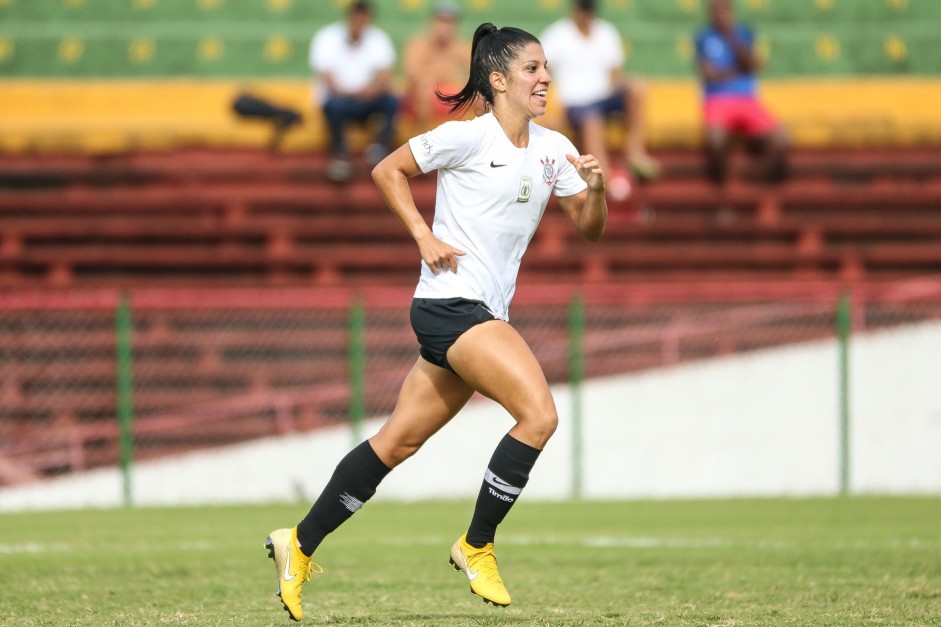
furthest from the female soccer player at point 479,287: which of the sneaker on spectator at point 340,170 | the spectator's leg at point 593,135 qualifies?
the sneaker on spectator at point 340,170

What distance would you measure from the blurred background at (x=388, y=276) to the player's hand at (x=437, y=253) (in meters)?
7.55

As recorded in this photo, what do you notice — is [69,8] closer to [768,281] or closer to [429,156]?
[768,281]

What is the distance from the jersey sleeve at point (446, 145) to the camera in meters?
5.27

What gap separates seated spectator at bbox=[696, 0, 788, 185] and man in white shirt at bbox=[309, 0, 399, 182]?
324 cm

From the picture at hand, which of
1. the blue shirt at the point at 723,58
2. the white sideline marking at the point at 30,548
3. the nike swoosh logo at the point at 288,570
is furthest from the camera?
the blue shirt at the point at 723,58

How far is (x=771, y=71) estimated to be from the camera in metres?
18.2

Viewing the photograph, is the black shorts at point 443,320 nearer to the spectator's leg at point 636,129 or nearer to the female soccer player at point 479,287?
the female soccer player at point 479,287

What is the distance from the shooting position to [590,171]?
211 inches

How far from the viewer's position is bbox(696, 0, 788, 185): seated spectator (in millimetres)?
14320

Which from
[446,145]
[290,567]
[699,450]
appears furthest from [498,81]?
[699,450]

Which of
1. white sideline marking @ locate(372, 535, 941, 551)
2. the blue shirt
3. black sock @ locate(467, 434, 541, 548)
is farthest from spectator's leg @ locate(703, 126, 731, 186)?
black sock @ locate(467, 434, 541, 548)

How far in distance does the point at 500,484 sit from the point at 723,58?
9.92m

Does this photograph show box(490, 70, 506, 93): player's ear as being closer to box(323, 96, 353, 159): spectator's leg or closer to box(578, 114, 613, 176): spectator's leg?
box(578, 114, 613, 176): spectator's leg

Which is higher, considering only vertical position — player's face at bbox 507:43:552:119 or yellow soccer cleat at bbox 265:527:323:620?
player's face at bbox 507:43:552:119
